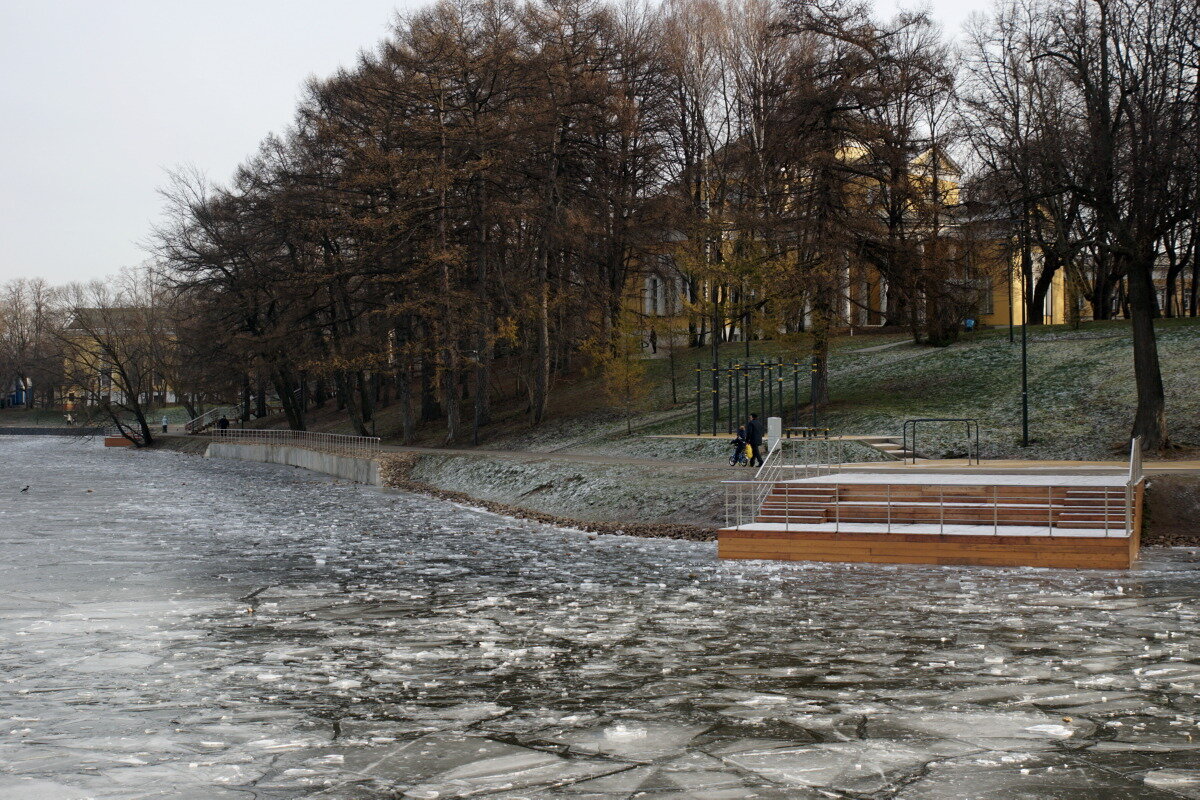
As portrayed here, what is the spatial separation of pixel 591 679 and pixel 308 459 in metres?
45.4

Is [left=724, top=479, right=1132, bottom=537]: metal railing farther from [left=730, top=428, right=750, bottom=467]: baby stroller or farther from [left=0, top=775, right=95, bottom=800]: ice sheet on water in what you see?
[left=0, top=775, right=95, bottom=800]: ice sheet on water

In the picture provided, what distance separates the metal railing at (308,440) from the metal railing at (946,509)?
27.0m

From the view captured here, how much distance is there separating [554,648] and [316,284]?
1687 inches

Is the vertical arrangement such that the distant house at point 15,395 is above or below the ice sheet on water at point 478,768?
above

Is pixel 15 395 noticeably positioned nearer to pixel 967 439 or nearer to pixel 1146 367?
pixel 967 439

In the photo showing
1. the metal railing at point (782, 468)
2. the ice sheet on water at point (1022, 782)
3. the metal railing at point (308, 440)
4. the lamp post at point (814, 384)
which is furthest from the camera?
the metal railing at point (308, 440)

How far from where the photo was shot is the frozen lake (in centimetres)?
878

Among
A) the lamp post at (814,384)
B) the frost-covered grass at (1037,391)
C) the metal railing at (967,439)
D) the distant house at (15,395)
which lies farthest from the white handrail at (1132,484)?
the distant house at (15,395)

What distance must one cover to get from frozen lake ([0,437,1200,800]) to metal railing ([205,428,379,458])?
2846 centimetres

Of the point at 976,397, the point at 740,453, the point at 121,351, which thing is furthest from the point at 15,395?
the point at 740,453

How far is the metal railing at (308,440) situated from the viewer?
50812mm

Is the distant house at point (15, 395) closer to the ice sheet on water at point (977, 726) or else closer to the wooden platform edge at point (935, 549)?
the wooden platform edge at point (935, 549)

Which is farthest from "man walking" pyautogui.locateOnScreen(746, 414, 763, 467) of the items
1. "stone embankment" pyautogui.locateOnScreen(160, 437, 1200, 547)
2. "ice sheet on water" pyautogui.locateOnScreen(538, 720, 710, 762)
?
"ice sheet on water" pyautogui.locateOnScreen(538, 720, 710, 762)

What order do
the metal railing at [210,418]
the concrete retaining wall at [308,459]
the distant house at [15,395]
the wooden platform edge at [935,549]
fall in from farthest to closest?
1. the distant house at [15,395]
2. the metal railing at [210,418]
3. the concrete retaining wall at [308,459]
4. the wooden platform edge at [935,549]
